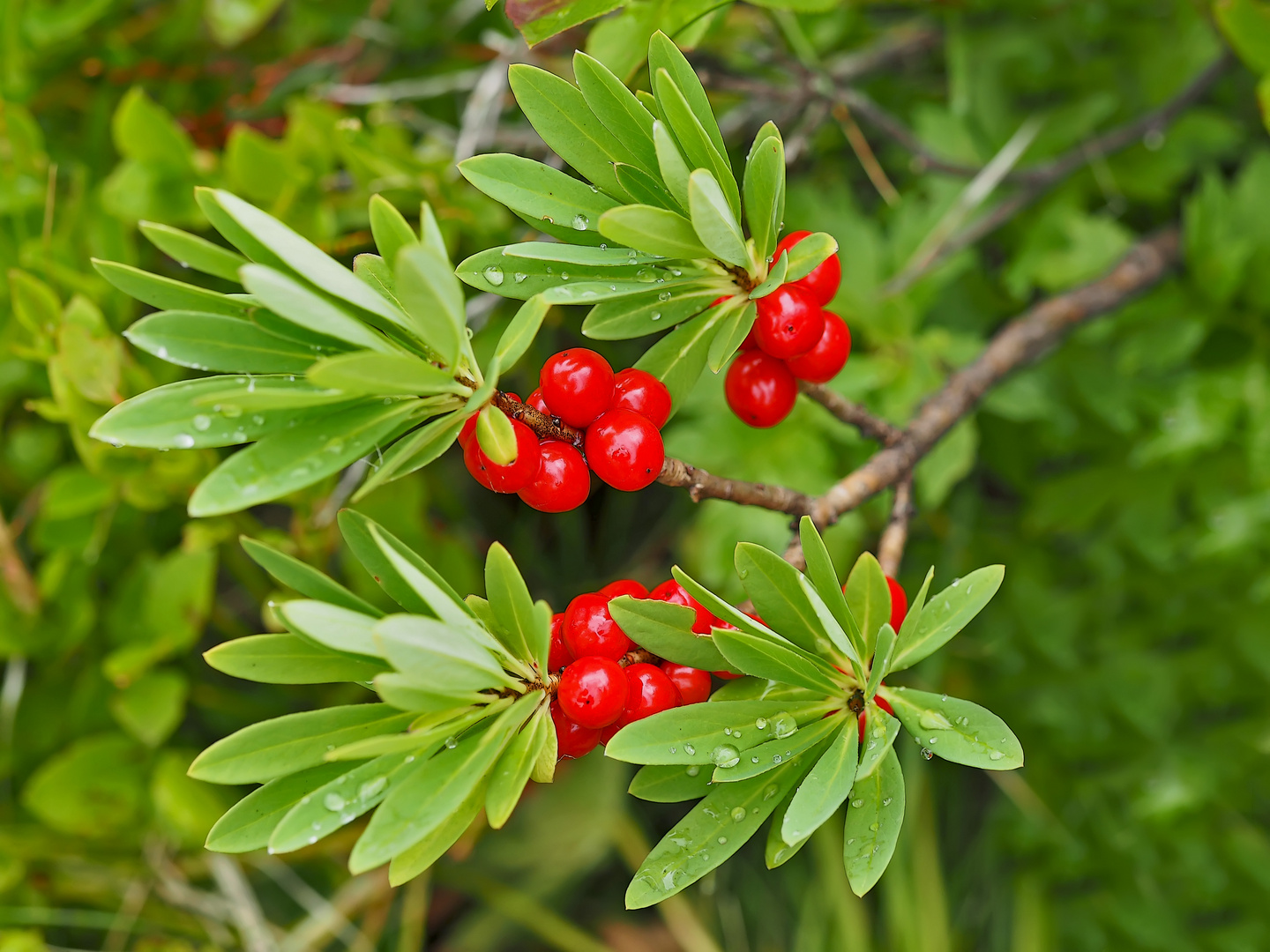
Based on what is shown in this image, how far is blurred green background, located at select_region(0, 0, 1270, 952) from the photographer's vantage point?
1869 millimetres

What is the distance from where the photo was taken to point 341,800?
80cm

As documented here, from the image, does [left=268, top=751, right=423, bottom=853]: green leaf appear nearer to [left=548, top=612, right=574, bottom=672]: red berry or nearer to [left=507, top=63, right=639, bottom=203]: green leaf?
[left=548, top=612, right=574, bottom=672]: red berry

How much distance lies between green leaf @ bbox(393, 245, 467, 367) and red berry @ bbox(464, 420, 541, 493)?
0.12 metres

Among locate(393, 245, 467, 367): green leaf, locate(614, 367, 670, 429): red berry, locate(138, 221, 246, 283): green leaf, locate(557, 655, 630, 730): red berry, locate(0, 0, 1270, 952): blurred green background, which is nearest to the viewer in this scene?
locate(393, 245, 467, 367): green leaf

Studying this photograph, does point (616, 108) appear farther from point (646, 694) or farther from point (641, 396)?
point (646, 694)

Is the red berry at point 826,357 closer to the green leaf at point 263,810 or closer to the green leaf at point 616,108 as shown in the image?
the green leaf at point 616,108

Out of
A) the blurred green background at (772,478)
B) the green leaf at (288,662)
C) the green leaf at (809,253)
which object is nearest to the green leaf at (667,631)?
the green leaf at (288,662)

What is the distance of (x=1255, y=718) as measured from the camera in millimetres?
2434

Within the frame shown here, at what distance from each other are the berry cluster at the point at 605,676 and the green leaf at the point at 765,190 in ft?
1.35

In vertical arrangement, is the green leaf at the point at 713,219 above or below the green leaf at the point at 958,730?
above

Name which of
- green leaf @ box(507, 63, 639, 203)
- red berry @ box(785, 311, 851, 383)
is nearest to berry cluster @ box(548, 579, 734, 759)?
red berry @ box(785, 311, 851, 383)

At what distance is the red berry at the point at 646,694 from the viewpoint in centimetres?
91

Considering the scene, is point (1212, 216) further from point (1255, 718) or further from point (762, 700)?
point (762, 700)

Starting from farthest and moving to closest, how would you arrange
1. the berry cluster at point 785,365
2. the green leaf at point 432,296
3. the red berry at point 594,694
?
1. the berry cluster at point 785,365
2. the red berry at point 594,694
3. the green leaf at point 432,296
